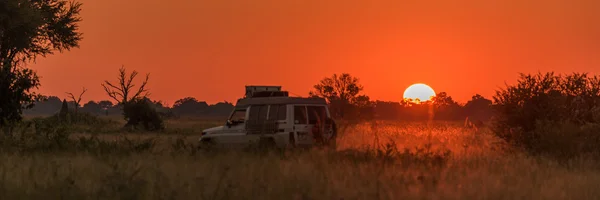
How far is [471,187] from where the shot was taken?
9906 millimetres

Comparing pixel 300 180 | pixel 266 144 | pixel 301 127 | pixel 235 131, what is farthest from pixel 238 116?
pixel 300 180

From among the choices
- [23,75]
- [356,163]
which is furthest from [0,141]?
[356,163]

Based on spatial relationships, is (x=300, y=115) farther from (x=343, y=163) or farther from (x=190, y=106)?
(x=190, y=106)

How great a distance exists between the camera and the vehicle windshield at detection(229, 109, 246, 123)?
62.8 feet

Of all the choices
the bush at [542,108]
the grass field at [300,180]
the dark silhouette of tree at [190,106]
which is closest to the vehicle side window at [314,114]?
the grass field at [300,180]

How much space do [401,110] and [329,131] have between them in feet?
457

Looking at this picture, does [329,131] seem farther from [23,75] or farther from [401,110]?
[401,110]

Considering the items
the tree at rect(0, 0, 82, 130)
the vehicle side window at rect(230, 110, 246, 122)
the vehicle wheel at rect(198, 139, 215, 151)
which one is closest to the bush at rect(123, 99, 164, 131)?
the tree at rect(0, 0, 82, 130)

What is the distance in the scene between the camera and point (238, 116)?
63.6 feet

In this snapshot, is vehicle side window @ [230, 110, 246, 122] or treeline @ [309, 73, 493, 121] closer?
vehicle side window @ [230, 110, 246, 122]

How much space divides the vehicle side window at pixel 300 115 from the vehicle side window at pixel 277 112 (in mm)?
334

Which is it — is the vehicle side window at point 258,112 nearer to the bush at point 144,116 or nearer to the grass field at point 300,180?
the grass field at point 300,180

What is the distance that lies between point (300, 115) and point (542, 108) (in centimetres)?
916

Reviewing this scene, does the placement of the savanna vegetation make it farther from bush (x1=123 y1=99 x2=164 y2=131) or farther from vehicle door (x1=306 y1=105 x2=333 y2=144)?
bush (x1=123 y1=99 x2=164 y2=131)
